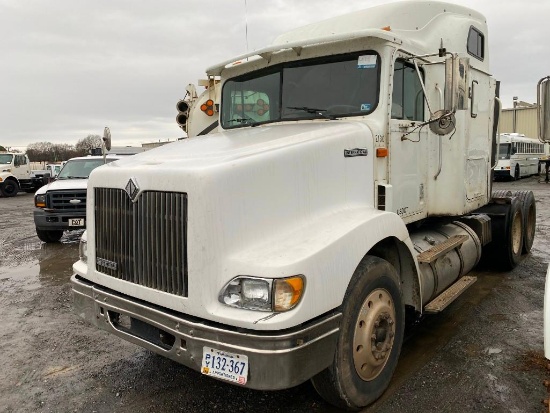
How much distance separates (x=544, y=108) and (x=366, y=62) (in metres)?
1.41

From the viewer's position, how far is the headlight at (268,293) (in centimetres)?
257

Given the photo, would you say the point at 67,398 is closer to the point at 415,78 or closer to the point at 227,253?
the point at 227,253

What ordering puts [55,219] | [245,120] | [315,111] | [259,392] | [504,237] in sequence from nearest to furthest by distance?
[259,392] < [315,111] < [245,120] < [504,237] < [55,219]

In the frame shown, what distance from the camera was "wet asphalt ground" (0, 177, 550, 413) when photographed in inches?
134

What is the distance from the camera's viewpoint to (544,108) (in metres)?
3.46

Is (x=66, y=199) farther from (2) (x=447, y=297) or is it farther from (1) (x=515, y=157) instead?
(1) (x=515, y=157)

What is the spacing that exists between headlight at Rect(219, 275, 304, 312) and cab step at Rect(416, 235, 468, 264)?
175 centimetres

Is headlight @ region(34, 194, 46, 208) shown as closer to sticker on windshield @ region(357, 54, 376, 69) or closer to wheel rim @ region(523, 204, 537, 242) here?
sticker on windshield @ region(357, 54, 376, 69)

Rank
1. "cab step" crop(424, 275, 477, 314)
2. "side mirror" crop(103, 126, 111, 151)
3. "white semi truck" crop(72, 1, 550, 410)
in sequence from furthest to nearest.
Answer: "side mirror" crop(103, 126, 111, 151), "cab step" crop(424, 275, 477, 314), "white semi truck" crop(72, 1, 550, 410)

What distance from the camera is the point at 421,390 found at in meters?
3.53

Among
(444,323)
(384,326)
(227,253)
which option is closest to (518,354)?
(444,323)

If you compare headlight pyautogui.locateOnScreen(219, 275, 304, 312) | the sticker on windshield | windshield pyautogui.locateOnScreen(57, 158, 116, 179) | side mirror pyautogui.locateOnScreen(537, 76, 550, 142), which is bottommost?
headlight pyautogui.locateOnScreen(219, 275, 304, 312)

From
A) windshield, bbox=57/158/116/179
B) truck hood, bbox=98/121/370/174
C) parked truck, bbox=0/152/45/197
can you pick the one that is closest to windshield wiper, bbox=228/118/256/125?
truck hood, bbox=98/121/370/174

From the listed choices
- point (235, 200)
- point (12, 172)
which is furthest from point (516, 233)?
point (12, 172)
